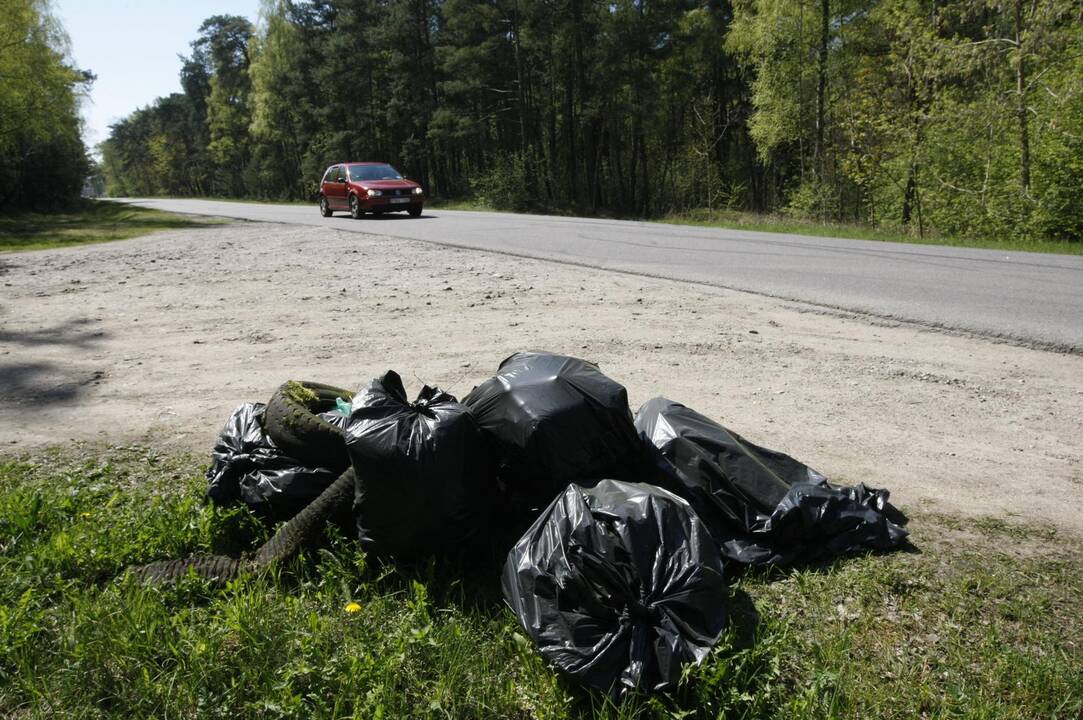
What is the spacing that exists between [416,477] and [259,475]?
1032 millimetres

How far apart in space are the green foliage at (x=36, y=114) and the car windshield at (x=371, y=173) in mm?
15301

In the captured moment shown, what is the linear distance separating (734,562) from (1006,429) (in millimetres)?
2380

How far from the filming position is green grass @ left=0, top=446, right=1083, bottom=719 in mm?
2369

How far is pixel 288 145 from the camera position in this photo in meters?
63.1

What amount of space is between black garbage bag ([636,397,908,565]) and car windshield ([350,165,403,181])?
20205 mm

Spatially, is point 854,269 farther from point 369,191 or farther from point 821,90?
point 821,90

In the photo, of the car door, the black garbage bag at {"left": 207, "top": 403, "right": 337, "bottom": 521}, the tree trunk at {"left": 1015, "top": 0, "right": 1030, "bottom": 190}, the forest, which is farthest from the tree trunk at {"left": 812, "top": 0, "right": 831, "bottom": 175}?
the black garbage bag at {"left": 207, "top": 403, "right": 337, "bottom": 521}

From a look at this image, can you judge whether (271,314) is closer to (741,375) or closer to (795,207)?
(741,375)

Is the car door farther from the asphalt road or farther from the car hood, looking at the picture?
the asphalt road

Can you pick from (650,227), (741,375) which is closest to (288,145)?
(650,227)

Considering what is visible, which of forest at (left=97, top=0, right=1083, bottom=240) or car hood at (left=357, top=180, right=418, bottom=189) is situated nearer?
forest at (left=97, top=0, right=1083, bottom=240)

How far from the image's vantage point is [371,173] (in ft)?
73.5

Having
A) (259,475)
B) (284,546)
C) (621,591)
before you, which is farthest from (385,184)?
(621,591)

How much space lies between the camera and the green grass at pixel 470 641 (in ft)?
7.77
